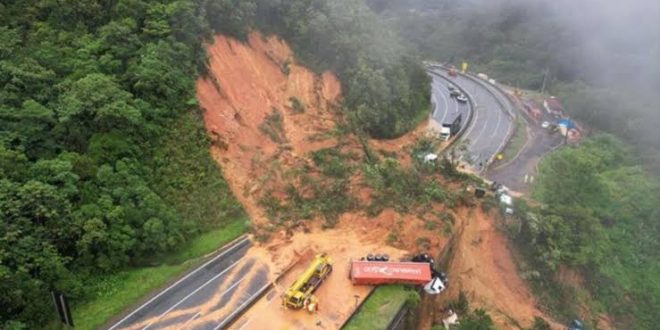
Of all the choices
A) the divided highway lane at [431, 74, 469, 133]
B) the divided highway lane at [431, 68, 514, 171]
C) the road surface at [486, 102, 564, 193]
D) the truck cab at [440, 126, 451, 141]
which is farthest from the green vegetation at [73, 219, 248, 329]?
the divided highway lane at [431, 74, 469, 133]

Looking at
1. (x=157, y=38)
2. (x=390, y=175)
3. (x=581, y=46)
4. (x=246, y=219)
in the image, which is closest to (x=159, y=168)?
(x=246, y=219)

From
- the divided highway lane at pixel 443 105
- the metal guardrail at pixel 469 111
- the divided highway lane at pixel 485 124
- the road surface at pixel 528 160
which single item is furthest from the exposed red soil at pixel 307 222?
the divided highway lane at pixel 443 105

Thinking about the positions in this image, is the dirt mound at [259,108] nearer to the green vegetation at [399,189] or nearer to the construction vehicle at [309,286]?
the green vegetation at [399,189]

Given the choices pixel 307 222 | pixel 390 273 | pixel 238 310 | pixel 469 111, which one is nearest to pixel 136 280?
pixel 238 310

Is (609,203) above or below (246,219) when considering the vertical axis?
below

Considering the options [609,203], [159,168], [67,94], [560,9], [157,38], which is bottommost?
[609,203]

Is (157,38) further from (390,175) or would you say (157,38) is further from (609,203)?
(609,203)

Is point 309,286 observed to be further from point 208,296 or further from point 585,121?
point 585,121
